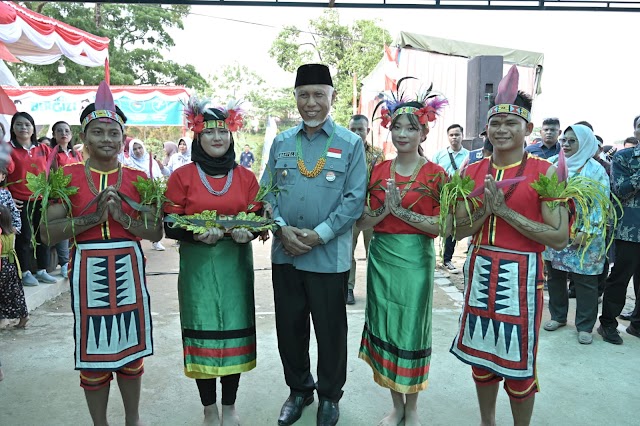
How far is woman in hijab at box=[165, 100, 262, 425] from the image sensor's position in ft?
8.90

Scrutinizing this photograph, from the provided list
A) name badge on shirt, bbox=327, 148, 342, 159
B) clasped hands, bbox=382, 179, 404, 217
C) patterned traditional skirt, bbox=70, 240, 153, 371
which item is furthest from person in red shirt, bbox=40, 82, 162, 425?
clasped hands, bbox=382, 179, 404, 217

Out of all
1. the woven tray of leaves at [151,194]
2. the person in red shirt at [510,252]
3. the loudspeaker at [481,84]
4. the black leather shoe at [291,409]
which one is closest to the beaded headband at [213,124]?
the woven tray of leaves at [151,194]

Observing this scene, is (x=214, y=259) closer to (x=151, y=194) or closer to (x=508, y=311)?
(x=151, y=194)

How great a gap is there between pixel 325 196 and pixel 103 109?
4.29 ft

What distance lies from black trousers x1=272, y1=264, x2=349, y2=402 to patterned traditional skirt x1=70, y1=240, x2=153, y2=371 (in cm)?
88

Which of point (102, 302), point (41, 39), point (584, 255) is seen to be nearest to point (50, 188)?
point (102, 302)

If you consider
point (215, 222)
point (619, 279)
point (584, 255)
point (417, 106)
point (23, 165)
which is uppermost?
point (417, 106)

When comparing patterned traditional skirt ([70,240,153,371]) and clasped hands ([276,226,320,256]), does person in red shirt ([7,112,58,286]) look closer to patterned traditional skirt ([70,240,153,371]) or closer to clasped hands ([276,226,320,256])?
patterned traditional skirt ([70,240,153,371])

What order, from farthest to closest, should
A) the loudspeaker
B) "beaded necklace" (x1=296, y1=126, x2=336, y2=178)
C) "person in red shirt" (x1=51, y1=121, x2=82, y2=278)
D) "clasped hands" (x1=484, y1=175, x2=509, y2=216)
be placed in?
the loudspeaker → "person in red shirt" (x1=51, y1=121, x2=82, y2=278) → "beaded necklace" (x1=296, y1=126, x2=336, y2=178) → "clasped hands" (x1=484, y1=175, x2=509, y2=216)

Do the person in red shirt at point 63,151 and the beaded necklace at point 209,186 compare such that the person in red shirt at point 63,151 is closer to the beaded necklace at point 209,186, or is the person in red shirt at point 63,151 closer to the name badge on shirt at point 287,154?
the beaded necklace at point 209,186

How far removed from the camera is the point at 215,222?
255cm

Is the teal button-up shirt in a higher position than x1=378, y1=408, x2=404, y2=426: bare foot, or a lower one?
higher

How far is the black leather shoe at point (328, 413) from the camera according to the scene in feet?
9.60

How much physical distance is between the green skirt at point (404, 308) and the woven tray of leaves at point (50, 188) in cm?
172
